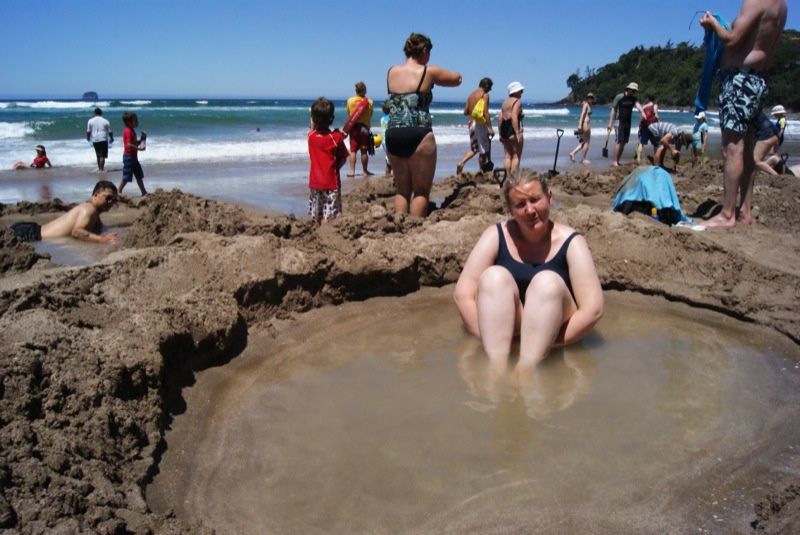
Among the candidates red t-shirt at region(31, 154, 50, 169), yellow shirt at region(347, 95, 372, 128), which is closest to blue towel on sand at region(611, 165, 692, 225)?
yellow shirt at region(347, 95, 372, 128)

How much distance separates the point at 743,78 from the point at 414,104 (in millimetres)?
2741

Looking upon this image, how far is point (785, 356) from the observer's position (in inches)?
136

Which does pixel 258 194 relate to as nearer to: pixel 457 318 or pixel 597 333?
pixel 457 318

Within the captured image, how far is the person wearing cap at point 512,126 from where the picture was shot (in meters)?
8.48

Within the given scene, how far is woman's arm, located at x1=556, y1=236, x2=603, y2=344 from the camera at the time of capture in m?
3.21

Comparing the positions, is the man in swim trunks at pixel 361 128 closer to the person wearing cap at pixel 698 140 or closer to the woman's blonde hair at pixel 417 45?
the woman's blonde hair at pixel 417 45

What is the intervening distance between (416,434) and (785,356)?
2.21 m

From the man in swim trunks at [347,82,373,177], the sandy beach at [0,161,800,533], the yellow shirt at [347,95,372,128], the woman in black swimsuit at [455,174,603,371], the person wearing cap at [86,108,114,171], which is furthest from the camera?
the person wearing cap at [86,108,114,171]

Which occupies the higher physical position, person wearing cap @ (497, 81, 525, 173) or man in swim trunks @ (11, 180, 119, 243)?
person wearing cap @ (497, 81, 525, 173)

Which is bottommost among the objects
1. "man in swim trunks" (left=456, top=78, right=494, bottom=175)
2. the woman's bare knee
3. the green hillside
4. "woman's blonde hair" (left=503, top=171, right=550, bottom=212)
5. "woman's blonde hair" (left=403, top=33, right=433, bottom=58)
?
the woman's bare knee

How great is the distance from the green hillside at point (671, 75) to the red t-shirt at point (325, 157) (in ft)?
167

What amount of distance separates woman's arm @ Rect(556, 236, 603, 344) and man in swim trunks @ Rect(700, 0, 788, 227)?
2889 millimetres

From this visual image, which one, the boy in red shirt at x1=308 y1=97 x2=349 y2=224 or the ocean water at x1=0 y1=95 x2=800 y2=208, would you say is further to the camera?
the ocean water at x1=0 y1=95 x2=800 y2=208

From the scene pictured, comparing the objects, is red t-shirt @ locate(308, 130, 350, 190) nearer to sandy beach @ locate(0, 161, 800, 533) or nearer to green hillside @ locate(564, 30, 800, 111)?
sandy beach @ locate(0, 161, 800, 533)
